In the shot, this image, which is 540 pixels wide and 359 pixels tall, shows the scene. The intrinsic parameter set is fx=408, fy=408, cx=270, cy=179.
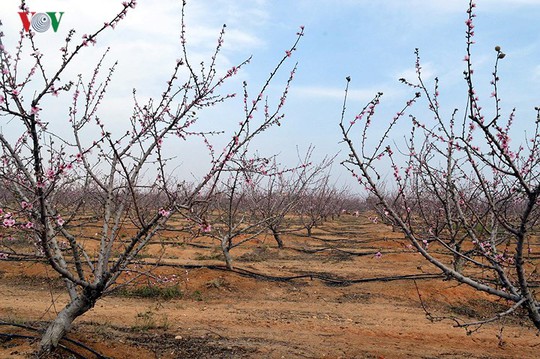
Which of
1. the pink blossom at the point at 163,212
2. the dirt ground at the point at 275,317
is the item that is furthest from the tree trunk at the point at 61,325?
the pink blossom at the point at 163,212

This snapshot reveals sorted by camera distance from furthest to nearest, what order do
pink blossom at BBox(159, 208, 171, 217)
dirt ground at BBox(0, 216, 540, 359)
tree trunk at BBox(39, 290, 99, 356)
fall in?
dirt ground at BBox(0, 216, 540, 359), tree trunk at BBox(39, 290, 99, 356), pink blossom at BBox(159, 208, 171, 217)

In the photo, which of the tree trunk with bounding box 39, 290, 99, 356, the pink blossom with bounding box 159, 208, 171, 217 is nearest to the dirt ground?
the tree trunk with bounding box 39, 290, 99, 356

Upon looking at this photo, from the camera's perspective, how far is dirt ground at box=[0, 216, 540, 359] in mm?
5070

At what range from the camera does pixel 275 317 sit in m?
7.04

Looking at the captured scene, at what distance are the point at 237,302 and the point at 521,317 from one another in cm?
532

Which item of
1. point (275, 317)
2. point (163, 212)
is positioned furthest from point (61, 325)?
point (275, 317)

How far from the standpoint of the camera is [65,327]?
4215 mm

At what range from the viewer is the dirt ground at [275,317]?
5.07 m

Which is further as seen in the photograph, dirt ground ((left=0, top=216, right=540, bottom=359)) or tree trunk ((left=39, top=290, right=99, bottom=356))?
dirt ground ((left=0, top=216, right=540, bottom=359))

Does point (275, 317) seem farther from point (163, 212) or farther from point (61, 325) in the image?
point (163, 212)

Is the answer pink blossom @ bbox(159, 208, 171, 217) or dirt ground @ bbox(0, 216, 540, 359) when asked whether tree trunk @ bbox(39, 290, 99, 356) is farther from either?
pink blossom @ bbox(159, 208, 171, 217)

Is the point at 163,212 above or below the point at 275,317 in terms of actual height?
above

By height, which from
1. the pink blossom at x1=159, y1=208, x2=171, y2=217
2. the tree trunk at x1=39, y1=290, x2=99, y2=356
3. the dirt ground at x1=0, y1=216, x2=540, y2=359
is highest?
the pink blossom at x1=159, y1=208, x2=171, y2=217

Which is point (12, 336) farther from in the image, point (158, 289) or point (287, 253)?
point (287, 253)
